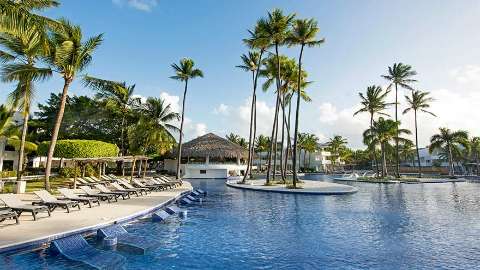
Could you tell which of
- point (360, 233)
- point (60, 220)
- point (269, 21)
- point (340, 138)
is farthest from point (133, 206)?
point (340, 138)

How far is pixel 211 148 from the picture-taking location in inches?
2057

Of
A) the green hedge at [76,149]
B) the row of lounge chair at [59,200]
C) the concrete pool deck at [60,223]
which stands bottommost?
the concrete pool deck at [60,223]

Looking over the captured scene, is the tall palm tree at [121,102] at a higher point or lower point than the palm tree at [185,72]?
lower

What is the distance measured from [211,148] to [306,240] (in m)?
42.6

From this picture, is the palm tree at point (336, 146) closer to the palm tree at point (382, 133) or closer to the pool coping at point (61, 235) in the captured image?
the palm tree at point (382, 133)

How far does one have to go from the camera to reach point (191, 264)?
7.82 metres

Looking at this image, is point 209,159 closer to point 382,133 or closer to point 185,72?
point 185,72

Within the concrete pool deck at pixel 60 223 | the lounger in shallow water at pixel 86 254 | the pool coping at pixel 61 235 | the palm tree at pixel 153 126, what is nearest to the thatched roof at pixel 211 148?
the palm tree at pixel 153 126

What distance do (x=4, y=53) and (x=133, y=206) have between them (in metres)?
13.2

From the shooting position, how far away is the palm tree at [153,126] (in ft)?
130

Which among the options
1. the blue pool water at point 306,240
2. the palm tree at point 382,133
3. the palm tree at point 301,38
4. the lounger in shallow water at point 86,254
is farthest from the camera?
the palm tree at point 382,133

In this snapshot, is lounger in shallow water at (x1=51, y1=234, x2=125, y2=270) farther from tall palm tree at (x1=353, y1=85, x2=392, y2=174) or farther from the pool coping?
tall palm tree at (x1=353, y1=85, x2=392, y2=174)

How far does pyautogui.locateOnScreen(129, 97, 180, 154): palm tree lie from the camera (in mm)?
39500

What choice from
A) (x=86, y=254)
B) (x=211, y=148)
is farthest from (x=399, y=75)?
(x=86, y=254)
